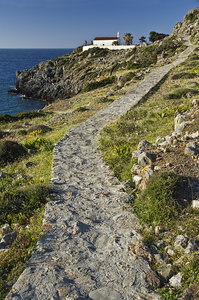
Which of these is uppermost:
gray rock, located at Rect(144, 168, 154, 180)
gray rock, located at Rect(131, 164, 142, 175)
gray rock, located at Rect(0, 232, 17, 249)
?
gray rock, located at Rect(144, 168, 154, 180)

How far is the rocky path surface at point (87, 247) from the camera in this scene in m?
3.62

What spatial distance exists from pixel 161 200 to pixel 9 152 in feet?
24.5

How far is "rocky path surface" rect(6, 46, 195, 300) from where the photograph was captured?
3617 mm

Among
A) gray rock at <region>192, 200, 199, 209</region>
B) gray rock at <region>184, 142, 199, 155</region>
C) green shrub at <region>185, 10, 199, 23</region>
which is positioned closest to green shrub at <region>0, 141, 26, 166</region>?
gray rock at <region>184, 142, 199, 155</region>

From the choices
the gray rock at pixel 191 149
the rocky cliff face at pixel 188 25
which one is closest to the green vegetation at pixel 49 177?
the gray rock at pixel 191 149

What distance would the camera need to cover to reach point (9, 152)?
1041 centimetres

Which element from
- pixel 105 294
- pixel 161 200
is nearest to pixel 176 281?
pixel 105 294

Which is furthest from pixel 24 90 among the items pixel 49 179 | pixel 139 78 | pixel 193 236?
pixel 193 236

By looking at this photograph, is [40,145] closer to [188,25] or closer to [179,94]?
[179,94]

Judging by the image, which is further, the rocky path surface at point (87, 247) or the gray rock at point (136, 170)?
the gray rock at point (136, 170)

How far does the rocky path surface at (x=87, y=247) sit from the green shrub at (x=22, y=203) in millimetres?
422

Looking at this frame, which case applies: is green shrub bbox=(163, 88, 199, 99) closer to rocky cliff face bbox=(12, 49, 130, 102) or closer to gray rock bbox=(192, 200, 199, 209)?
gray rock bbox=(192, 200, 199, 209)

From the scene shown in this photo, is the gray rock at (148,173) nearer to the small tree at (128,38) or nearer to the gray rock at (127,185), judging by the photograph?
the gray rock at (127,185)

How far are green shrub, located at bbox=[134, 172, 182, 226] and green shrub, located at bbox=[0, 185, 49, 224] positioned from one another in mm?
2519
